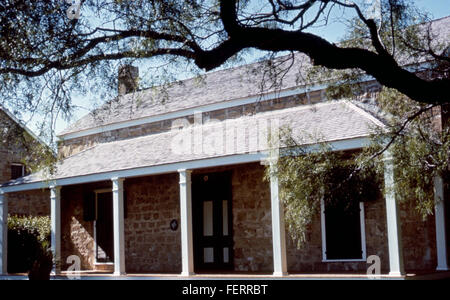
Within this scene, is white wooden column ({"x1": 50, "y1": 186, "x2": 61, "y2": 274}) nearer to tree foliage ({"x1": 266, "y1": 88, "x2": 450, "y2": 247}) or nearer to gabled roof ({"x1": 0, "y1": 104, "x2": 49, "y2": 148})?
gabled roof ({"x1": 0, "y1": 104, "x2": 49, "y2": 148})

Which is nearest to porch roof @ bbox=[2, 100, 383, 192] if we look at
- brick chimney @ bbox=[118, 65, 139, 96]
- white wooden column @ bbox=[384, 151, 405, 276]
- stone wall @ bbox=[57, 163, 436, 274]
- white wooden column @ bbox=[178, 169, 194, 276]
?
white wooden column @ bbox=[178, 169, 194, 276]

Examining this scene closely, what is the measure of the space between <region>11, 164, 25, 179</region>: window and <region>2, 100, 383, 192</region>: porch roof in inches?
252

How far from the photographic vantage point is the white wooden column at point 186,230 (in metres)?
14.5

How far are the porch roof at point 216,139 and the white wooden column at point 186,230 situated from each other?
1.52ft

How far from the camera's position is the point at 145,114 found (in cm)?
1905

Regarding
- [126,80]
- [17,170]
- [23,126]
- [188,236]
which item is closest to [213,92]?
[188,236]

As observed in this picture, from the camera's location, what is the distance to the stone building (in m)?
13.0

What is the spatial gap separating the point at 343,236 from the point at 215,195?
3.90m

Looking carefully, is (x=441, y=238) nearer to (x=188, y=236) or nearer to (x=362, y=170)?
(x=362, y=170)

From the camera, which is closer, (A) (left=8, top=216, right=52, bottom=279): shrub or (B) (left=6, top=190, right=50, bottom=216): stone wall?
(A) (left=8, top=216, right=52, bottom=279): shrub

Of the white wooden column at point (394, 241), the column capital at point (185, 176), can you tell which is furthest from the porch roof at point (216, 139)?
the white wooden column at point (394, 241)

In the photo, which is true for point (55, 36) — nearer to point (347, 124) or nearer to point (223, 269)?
point (347, 124)

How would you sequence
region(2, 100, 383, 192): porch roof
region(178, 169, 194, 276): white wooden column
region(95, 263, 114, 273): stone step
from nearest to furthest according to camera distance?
region(2, 100, 383, 192): porch roof < region(178, 169, 194, 276): white wooden column < region(95, 263, 114, 273): stone step

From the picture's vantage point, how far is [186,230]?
14578 millimetres
